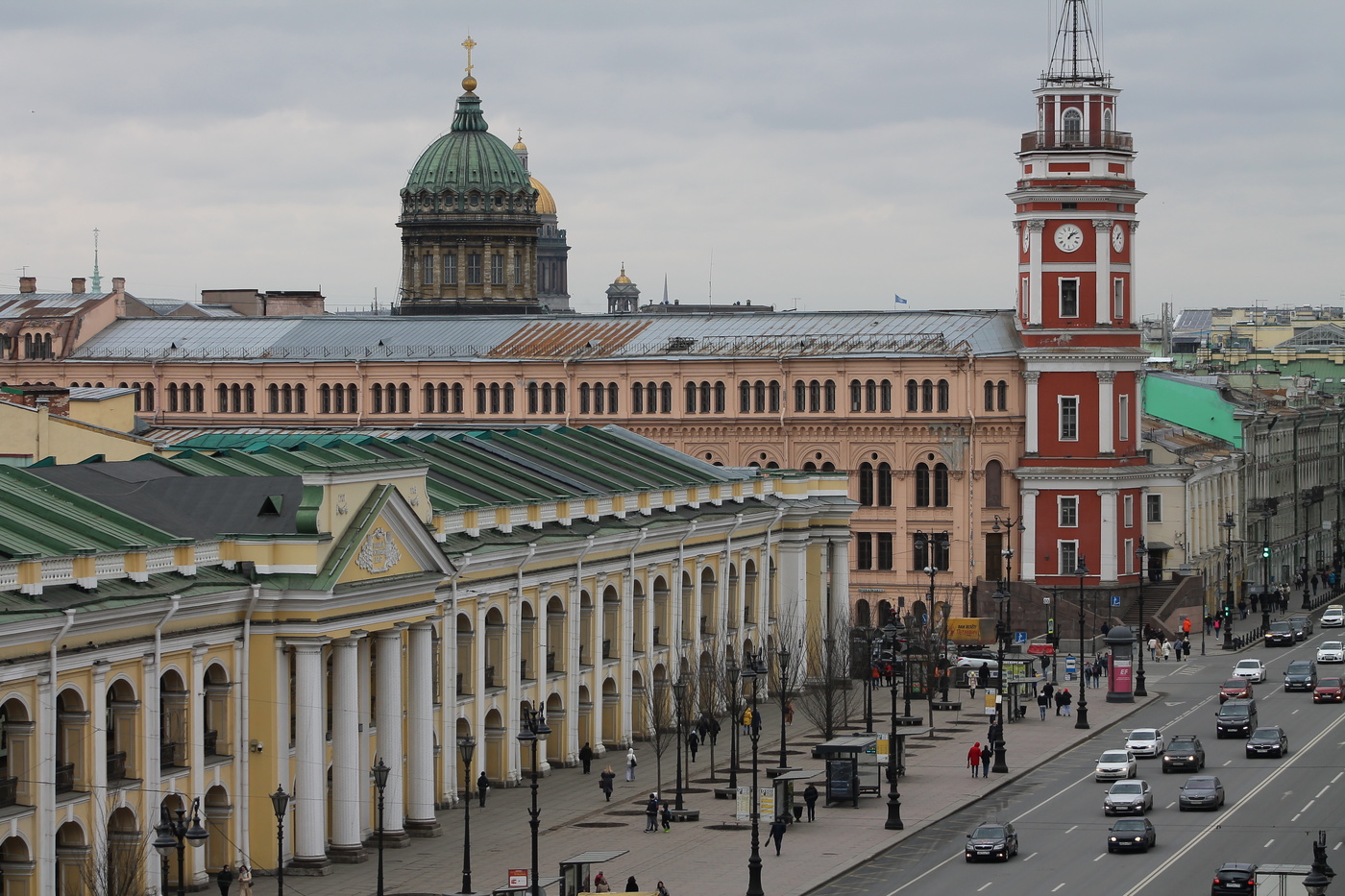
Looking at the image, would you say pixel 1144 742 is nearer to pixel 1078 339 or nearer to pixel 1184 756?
pixel 1184 756

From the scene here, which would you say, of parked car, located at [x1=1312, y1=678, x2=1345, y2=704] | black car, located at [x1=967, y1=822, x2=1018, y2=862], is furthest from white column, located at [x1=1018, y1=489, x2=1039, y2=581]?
black car, located at [x1=967, y1=822, x2=1018, y2=862]

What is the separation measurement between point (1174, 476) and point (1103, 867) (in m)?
72.8

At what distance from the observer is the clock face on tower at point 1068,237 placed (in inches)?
5108

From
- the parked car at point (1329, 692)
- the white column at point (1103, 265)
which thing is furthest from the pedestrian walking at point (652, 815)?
the white column at point (1103, 265)

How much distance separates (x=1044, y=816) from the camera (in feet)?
237

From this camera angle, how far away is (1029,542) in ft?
431

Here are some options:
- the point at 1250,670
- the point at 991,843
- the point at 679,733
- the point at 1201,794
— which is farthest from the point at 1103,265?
the point at 991,843

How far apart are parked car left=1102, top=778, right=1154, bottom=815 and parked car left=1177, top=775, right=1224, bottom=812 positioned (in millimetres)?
1014

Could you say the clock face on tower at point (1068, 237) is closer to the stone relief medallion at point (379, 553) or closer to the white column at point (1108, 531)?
the white column at point (1108, 531)

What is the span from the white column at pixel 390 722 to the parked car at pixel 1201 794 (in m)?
22.3

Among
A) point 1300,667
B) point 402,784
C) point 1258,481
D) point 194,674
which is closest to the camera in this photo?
point 194,674

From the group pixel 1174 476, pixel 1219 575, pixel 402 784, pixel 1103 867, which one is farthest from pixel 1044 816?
pixel 1219 575

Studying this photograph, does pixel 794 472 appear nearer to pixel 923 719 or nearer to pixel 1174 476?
pixel 923 719

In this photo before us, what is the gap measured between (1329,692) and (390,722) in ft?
154
